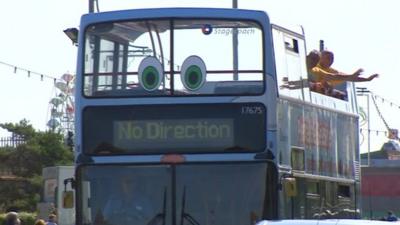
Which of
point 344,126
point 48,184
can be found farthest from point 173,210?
point 48,184

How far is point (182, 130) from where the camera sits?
14.9 m

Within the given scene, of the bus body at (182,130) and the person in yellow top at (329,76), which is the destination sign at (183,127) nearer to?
the bus body at (182,130)

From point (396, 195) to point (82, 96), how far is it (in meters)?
42.2

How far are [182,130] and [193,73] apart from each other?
745 millimetres

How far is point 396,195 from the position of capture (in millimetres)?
55750

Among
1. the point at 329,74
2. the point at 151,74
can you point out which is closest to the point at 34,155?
the point at 329,74

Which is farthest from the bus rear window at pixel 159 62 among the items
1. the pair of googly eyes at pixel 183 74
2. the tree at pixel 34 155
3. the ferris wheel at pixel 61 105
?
the ferris wheel at pixel 61 105

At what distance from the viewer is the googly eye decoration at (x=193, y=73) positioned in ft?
49.3

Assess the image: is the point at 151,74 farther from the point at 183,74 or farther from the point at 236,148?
the point at 236,148

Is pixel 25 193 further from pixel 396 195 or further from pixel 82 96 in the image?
pixel 82 96

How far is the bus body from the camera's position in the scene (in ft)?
48.9

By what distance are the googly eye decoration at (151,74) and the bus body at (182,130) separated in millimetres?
13

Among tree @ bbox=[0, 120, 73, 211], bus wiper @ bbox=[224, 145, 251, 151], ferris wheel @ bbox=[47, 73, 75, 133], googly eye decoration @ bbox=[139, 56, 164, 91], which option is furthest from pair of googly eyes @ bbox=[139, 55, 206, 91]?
ferris wheel @ bbox=[47, 73, 75, 133]

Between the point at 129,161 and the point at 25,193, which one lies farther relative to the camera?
the point at 25,193
